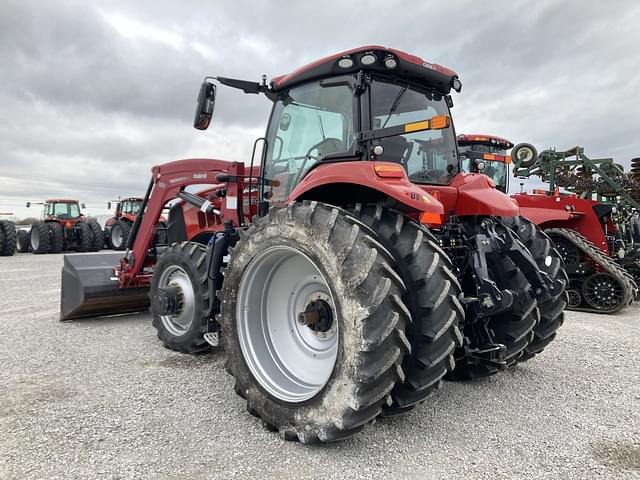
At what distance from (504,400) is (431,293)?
→ 1.37 meters

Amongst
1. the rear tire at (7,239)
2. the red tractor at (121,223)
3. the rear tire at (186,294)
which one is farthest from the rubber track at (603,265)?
the rear tire at (7,239)

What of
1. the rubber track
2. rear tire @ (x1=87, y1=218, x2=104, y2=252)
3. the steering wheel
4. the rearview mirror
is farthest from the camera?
rear tire @ (x1=87, y1=218, x2=104, y2=252)

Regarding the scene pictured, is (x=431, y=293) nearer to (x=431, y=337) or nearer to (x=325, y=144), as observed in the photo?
(x=431, y=337)

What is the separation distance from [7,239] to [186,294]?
51.5ft

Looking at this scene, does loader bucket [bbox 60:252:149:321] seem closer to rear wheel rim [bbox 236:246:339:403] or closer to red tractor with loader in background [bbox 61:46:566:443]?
red tractor with loader in background [bbox 61:46:566:443]

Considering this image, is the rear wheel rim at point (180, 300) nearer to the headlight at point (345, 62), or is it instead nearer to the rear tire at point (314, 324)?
the rear tire at point (314, 324)

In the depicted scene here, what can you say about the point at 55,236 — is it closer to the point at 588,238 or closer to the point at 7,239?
the point at 7,239

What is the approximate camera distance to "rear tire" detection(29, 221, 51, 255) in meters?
17.5

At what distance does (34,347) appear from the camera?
4.43m

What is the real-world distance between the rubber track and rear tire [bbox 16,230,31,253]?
19.6 m

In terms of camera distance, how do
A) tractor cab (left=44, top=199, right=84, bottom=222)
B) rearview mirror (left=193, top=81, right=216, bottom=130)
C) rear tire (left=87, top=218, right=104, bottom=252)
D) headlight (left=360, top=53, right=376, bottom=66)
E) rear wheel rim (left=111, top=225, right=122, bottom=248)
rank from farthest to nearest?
1. rear wheel rim (left=111, top=225, right=122, bottom=248)
2. tractor cab (left=44, top=199, right=84, bottom=222)
3. rear tire (left=87, top=218, right=104, bottom=252)
4. rearview mirror (left=193, top=81, right=216, bottom=130)
5. headlight (left=360, top=53, right=376, bottom=66)

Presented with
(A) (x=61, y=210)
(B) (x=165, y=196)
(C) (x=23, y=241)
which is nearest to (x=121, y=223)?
(A) (x=61, y=210)

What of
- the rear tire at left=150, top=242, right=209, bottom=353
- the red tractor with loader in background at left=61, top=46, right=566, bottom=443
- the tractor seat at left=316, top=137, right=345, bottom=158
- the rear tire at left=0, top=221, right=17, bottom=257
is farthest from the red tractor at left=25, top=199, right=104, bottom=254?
the tractor seat at left=316, top=137, right=345, bottom=158

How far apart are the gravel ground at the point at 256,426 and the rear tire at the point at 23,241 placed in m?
17.2
